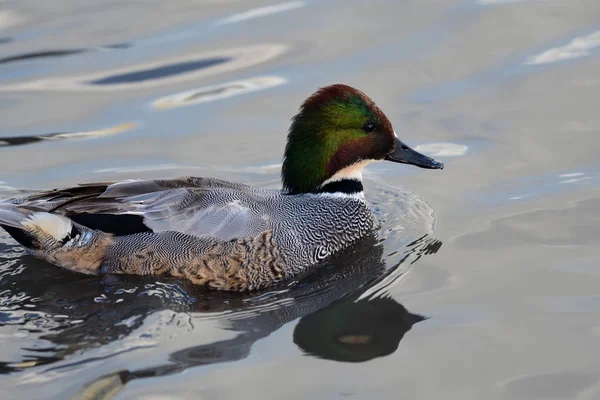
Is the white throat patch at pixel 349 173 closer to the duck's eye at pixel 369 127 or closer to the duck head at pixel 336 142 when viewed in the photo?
the duck head at pixel 336 142

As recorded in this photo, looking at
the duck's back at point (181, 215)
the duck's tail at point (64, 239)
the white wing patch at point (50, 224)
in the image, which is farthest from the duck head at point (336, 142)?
the white wing patch at point (50, 224)

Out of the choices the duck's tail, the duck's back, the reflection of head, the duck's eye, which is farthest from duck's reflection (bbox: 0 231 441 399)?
the duck's eye

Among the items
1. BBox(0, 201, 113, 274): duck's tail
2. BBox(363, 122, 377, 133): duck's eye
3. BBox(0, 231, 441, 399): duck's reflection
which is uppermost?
BBox(363, 122, 377, 133): duck's eye

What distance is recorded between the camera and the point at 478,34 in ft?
36.6

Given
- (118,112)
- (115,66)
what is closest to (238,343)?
(118,112)

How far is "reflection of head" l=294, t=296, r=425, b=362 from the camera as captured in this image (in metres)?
6.25

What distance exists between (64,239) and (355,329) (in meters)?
2.37

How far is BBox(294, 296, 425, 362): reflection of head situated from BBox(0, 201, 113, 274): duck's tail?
69.8 inches

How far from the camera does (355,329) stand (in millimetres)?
6562

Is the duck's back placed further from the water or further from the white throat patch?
the white throat patch

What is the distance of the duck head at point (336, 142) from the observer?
25.8 feet

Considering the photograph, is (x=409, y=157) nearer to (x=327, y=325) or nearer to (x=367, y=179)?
(x=367, y=179)

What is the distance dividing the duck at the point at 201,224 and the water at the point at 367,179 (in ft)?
0.60

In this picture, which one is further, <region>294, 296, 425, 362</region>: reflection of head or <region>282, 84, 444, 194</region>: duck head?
<region>282, 84, 444, 194</region>: duck head
